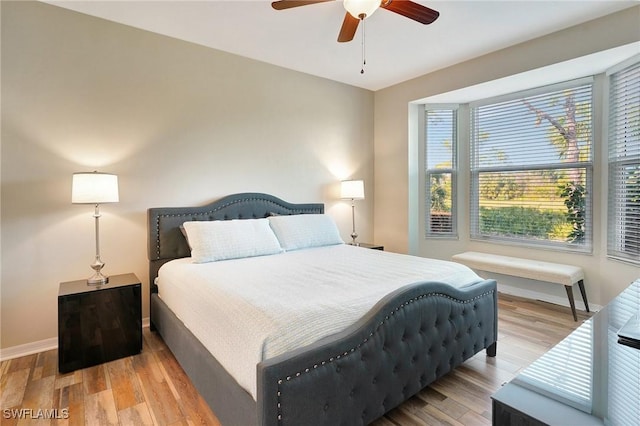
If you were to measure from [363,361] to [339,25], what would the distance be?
9.26 feet

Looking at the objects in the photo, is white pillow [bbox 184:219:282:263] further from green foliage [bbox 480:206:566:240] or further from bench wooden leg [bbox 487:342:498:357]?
green foliage [bbox 480:206:566:240]

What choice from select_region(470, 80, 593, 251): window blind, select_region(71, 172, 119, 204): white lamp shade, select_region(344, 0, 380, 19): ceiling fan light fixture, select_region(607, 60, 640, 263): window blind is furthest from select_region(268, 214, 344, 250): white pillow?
select_region(607, 60, 640, 263): window blind

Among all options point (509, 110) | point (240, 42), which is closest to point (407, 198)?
point (509, 110)

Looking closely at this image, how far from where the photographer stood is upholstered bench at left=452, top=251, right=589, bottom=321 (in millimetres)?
3201

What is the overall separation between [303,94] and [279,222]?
1.77 metres

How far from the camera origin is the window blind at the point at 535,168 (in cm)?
354

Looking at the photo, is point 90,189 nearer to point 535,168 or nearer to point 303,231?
point 303,231

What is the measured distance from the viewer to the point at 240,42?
10.7 ft

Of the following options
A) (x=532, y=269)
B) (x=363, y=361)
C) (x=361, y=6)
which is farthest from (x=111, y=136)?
(x=532, y=269)

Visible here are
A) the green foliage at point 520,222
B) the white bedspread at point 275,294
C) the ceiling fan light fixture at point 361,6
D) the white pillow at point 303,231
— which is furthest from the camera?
the green foliage at point 520,222

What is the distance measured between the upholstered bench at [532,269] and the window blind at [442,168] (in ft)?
2.11

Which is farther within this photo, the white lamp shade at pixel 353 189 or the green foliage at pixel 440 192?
the green foliage at pixel 440 192

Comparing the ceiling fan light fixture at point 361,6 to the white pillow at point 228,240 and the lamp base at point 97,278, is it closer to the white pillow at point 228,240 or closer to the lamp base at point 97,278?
the white pillow at point 228,240

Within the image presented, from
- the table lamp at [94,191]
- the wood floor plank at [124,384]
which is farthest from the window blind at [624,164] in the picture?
the table lamp at [94,191]
